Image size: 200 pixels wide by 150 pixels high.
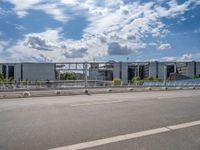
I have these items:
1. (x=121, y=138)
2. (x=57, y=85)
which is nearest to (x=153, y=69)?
(x=57, y=85)

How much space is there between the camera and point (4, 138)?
18.4 feet

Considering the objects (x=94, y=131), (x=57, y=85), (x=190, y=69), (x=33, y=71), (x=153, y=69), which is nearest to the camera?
(x=94, y=131)

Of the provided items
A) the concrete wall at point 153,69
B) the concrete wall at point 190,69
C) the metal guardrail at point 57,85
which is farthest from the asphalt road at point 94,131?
the concrete wall at point 190,69

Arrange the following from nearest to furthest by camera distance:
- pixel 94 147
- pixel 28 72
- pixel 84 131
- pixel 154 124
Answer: pixel 94 147 → pixel 84 131 → pixel 154 124 → pixel 28 72

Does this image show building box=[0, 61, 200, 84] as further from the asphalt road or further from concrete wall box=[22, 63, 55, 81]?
the asphalt road

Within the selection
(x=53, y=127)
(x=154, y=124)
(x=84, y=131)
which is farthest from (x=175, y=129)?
(x=53, y=127)

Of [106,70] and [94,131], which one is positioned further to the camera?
[106,70]

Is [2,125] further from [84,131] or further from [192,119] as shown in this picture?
[192,119]

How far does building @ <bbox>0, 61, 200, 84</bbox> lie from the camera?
103375 mm

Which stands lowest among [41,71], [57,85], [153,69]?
[57,85]

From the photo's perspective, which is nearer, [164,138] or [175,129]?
[164,138]

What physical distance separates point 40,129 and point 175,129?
366cm

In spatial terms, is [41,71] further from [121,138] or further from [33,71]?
[121,138]

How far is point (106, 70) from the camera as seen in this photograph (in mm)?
123375
